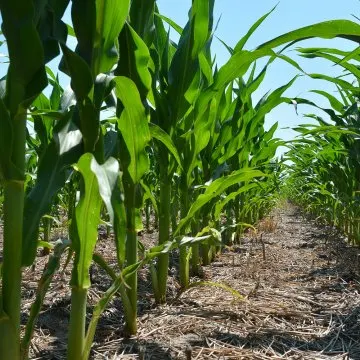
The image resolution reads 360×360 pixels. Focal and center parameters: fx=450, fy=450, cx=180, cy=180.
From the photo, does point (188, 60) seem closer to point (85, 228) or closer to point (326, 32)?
point (326, 32)

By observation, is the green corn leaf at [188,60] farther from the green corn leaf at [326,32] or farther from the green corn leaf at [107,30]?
the green corn leaf at [107,30]

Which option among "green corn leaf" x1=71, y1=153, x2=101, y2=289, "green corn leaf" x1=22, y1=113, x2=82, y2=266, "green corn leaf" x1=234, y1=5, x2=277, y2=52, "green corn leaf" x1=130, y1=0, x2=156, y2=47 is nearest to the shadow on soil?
"green corn leaf" x1=71, y1=153, x2=101, y2=289

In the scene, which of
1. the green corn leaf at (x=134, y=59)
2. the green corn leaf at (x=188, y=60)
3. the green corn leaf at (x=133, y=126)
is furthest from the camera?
the green corn leaf at (x=188, y=60)

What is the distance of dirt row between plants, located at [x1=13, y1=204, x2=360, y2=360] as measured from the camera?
1.17 m

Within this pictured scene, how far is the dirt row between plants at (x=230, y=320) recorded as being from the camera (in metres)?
1.17

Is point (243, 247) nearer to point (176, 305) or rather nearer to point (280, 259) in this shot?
point (280, 259)

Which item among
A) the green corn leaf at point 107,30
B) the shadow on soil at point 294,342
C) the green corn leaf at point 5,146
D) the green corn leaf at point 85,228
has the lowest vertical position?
the shadow on soil at point 294,342

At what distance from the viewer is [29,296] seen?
1.72 m

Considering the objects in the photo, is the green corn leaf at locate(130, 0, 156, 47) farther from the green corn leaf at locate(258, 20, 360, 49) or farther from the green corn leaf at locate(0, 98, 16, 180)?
the green corn leaf at locate(0, 98, 16, 180)

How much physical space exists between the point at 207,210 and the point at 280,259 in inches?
33.3

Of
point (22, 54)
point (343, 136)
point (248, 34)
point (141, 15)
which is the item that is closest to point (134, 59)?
point (141, 15)

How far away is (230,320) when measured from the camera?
4.64 feet

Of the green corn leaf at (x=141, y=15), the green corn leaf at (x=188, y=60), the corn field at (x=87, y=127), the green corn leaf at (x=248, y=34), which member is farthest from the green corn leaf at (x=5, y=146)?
the green corn leaf at (x=248, y=34)

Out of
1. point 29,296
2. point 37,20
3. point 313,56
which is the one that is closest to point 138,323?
point 29,296
